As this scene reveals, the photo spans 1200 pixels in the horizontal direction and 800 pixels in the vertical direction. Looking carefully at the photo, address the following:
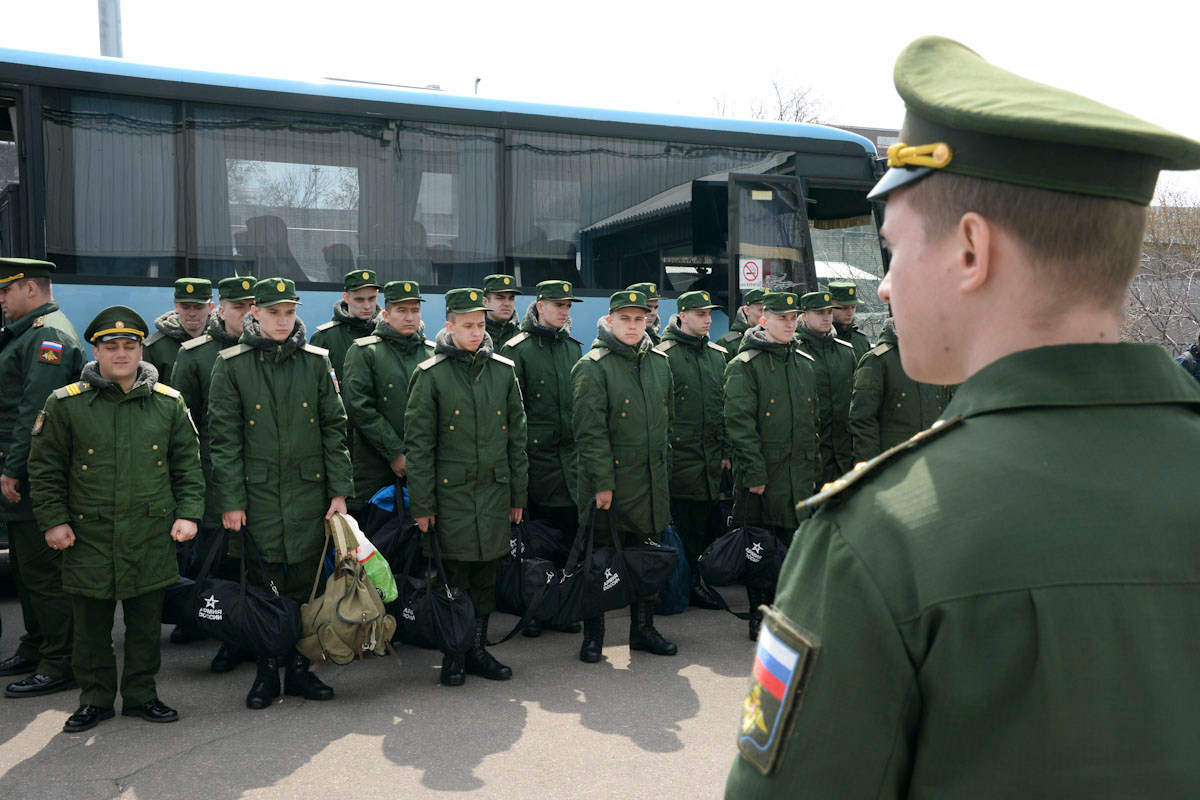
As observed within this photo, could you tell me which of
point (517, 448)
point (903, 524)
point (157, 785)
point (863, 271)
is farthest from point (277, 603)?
point (863, 271)

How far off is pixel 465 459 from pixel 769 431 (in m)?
2.04

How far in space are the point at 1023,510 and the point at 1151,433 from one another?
0.57ft

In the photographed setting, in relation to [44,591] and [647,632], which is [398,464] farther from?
[44,591]

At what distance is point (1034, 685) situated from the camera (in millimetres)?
890

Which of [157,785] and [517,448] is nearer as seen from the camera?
[157,785]

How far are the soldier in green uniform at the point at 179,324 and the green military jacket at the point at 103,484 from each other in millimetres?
1766

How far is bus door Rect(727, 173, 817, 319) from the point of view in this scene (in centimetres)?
933

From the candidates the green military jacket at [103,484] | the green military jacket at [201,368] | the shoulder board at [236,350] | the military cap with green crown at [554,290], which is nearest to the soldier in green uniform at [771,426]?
the military cap with green crown at [554,290]

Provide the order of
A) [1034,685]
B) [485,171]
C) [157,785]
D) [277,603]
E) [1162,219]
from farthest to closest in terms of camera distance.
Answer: [1162,219] < [485,171] < [277,603] < [157,785] < [1034,685]

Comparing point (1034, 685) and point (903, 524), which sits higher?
point (903, 524)

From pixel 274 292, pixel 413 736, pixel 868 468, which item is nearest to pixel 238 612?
pixel 413 736

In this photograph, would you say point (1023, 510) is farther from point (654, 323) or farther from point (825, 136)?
point (825, 136)

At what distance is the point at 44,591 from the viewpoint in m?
5.48

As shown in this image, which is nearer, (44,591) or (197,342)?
(44,591)
